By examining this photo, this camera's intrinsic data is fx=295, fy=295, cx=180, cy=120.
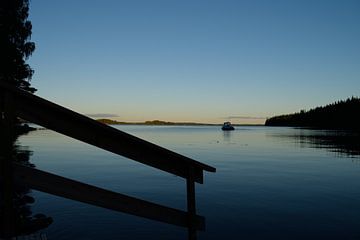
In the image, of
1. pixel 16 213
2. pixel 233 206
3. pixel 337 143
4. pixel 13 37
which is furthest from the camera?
pixel 337 143

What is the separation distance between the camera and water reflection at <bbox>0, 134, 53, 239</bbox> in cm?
357

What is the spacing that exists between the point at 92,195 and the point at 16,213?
7639mm

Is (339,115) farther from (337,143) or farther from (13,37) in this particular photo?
(13,37)

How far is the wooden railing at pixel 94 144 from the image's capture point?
12.2 feet

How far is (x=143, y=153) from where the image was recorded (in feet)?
15.7

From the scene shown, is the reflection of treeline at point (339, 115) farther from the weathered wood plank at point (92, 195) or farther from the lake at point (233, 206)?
the weathered wood plank at point (92, 195)

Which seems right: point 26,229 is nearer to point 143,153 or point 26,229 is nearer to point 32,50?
point 143,153

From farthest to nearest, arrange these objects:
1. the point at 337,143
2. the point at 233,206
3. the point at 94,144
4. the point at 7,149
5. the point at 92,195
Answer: the point at 337,143
the point at 233,206
the point at 92,195
the point at 94,144
the point at 7,149

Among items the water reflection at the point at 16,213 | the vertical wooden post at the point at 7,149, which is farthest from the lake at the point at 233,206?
the vertical wooden post at the point at 7,149

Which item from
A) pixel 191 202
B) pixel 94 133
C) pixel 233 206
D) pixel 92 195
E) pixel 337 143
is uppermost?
pixel 94 133

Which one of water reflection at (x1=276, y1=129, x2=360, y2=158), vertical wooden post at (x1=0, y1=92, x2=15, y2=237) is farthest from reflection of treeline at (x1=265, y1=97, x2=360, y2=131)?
vertical wooden post at (x1=0, y1=92, x2=15, y2=237)

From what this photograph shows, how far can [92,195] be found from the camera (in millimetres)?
4387

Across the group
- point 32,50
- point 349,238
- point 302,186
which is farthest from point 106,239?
point 32,50

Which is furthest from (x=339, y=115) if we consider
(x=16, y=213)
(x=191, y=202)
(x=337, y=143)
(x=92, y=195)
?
(x=92, y=195)
